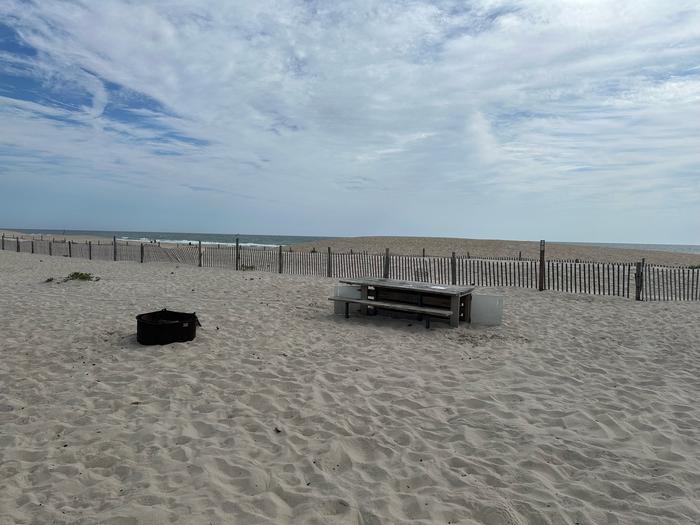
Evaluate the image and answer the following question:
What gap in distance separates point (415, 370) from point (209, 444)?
8.35 feet

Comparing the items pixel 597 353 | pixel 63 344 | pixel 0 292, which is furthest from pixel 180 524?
pixel 0 292

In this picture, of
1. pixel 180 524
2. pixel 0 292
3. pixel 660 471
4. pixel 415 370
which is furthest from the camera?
pixel 0 292

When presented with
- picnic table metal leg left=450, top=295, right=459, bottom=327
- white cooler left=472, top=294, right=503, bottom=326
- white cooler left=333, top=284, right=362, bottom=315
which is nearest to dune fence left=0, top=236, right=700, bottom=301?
white cooler left=472, top=294, right=503, bottom=326

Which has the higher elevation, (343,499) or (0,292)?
(0,292)

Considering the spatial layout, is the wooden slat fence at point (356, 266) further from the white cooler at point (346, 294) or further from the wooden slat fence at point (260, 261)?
the white cooler at point (346, 294)

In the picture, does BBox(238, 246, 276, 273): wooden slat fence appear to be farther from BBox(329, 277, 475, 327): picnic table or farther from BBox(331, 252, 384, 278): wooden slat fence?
BBox(329, 277, 475, 327): picnic table

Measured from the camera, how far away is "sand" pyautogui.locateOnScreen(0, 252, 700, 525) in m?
2.65

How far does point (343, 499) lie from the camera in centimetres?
268

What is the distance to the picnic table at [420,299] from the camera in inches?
286

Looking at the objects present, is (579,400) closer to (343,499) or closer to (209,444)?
(343,499)

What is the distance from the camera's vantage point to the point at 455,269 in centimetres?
1261

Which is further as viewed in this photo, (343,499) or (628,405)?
(628,405)

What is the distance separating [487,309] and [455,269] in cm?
509

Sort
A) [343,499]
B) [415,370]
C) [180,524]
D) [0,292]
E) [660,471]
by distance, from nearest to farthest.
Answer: [180,524] → [343,499] → [660,471] → [415,370] → [0,292]
